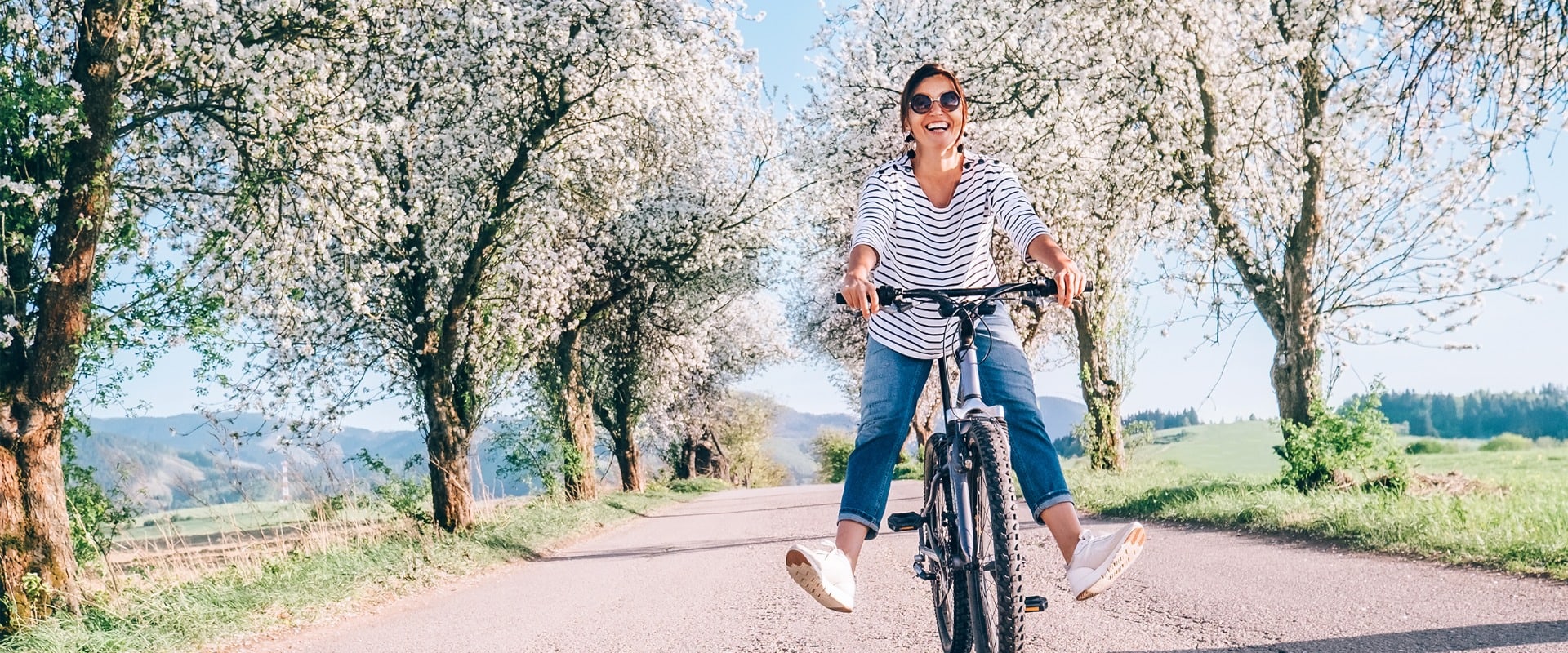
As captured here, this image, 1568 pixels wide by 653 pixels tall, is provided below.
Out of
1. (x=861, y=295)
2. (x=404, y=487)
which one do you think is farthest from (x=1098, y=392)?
(x=861, y=295)

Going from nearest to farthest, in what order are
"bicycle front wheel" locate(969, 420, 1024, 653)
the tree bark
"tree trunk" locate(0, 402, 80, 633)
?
"bicycle front wheel" locate(969, 420, 1024, 653)
"tree trunk" locate(0, 402, 80, 633)
the tree bark

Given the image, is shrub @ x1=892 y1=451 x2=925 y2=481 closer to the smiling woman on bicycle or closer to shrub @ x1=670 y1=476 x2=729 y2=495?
shrub @ x1=670 y1=476 x2=729 y2=495

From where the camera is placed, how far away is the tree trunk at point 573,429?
70.0 ft

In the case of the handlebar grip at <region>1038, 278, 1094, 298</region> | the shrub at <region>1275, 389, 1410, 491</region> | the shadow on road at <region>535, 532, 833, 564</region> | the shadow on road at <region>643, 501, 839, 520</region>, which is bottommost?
the shadow on road at <region>643, 501, 839, 520</region>

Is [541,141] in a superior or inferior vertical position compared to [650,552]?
superior

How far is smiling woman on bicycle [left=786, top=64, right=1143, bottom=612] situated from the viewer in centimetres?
357

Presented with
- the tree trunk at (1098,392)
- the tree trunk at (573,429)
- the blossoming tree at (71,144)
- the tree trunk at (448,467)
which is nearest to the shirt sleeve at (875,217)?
the blossoming tree at (71,144)

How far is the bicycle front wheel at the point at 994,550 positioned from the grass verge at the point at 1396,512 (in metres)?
4.20

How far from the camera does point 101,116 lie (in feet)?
28.0

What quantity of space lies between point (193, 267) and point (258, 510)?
267 cm

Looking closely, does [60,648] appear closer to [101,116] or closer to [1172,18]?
[101,116]

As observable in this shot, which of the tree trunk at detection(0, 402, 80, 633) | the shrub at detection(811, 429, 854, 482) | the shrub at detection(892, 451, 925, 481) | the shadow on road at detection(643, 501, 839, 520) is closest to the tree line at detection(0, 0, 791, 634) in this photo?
the tree trunk at detection(0, 402, 80, 633)

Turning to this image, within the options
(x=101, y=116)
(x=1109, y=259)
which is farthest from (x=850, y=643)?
(x=1109, y=259)

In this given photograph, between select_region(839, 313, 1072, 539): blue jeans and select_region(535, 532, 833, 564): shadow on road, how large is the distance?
733 centimetres
